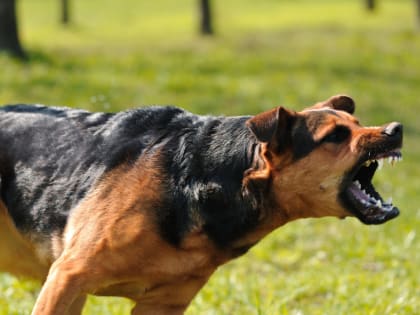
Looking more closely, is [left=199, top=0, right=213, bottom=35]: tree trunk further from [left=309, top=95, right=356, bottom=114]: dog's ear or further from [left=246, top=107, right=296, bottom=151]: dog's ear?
[left=246, top=107, right=296, bottom=151]: dog's ear

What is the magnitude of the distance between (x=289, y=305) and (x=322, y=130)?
2.44m

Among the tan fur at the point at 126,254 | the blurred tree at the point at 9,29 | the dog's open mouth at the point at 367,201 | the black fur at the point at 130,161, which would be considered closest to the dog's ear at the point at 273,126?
the black fur at the point at 130,161

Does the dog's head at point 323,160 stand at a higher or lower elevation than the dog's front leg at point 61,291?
higher

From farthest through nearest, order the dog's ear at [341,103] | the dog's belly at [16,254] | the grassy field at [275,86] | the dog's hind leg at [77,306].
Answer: the grassy field at [275,86] < the dog's belly at [16,254] < the dog's hind leg at [77,306] < the dog's ear at [341,103]

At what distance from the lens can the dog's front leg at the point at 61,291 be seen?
474 centimetres

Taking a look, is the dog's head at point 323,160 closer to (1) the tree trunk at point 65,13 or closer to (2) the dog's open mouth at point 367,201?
(2) the dog's open mouth at point 367,201

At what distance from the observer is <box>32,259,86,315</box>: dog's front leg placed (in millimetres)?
4742

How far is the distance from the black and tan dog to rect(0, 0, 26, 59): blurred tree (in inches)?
474

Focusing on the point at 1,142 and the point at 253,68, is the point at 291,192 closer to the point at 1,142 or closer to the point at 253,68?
the point at 1,142

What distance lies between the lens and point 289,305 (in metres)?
6.85

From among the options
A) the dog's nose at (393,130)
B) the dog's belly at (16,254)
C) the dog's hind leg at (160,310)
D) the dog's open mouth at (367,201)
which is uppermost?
the dog's nose at (393,130)

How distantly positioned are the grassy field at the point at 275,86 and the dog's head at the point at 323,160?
5.88 ft

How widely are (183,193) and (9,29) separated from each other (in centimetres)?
1281

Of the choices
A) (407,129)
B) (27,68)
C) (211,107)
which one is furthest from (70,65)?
(407,129)
